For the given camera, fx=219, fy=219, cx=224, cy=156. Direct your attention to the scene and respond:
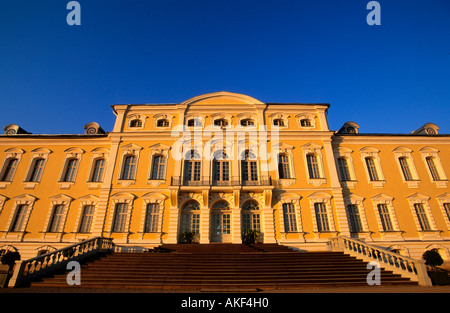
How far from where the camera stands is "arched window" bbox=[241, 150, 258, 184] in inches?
714

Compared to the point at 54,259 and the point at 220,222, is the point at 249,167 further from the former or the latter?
the point at 54,259

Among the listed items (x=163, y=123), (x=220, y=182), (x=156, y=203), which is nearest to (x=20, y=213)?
(x=156, y=203)

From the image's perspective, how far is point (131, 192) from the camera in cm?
1764

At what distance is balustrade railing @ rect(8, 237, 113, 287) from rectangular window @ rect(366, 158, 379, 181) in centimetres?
2161

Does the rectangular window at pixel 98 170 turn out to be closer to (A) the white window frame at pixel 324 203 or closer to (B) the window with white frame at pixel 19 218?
(B) the window with white frame at pixel 19 218

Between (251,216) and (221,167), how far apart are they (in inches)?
182

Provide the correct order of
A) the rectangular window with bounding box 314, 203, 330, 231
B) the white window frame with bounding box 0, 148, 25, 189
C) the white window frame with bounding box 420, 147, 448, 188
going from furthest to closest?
the white window frame with bounding box 0, 148, 25, 189
the white window frame with bounding box 420, 147, 448, 188
the rectangular window with bounding box 314, 203, 330, 231

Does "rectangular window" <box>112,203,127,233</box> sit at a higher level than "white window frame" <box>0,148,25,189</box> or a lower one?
lower

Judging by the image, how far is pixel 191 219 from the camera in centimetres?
1728

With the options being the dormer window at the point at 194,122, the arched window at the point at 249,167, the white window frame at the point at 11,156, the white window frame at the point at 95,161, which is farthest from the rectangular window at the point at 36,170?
the arched window at the point at 249,167

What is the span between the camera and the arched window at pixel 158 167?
1845 cm

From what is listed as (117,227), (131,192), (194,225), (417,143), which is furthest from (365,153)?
(117,227)

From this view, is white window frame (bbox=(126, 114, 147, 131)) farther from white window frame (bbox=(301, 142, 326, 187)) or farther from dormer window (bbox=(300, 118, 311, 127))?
dormer window (bbox=(300, 118, 311, 127))

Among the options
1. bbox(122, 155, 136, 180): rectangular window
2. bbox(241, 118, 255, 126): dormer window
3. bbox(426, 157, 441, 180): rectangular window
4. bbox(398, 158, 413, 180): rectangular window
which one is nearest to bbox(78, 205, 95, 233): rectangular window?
bbox(122, 155, 136, 180): rectangular window
